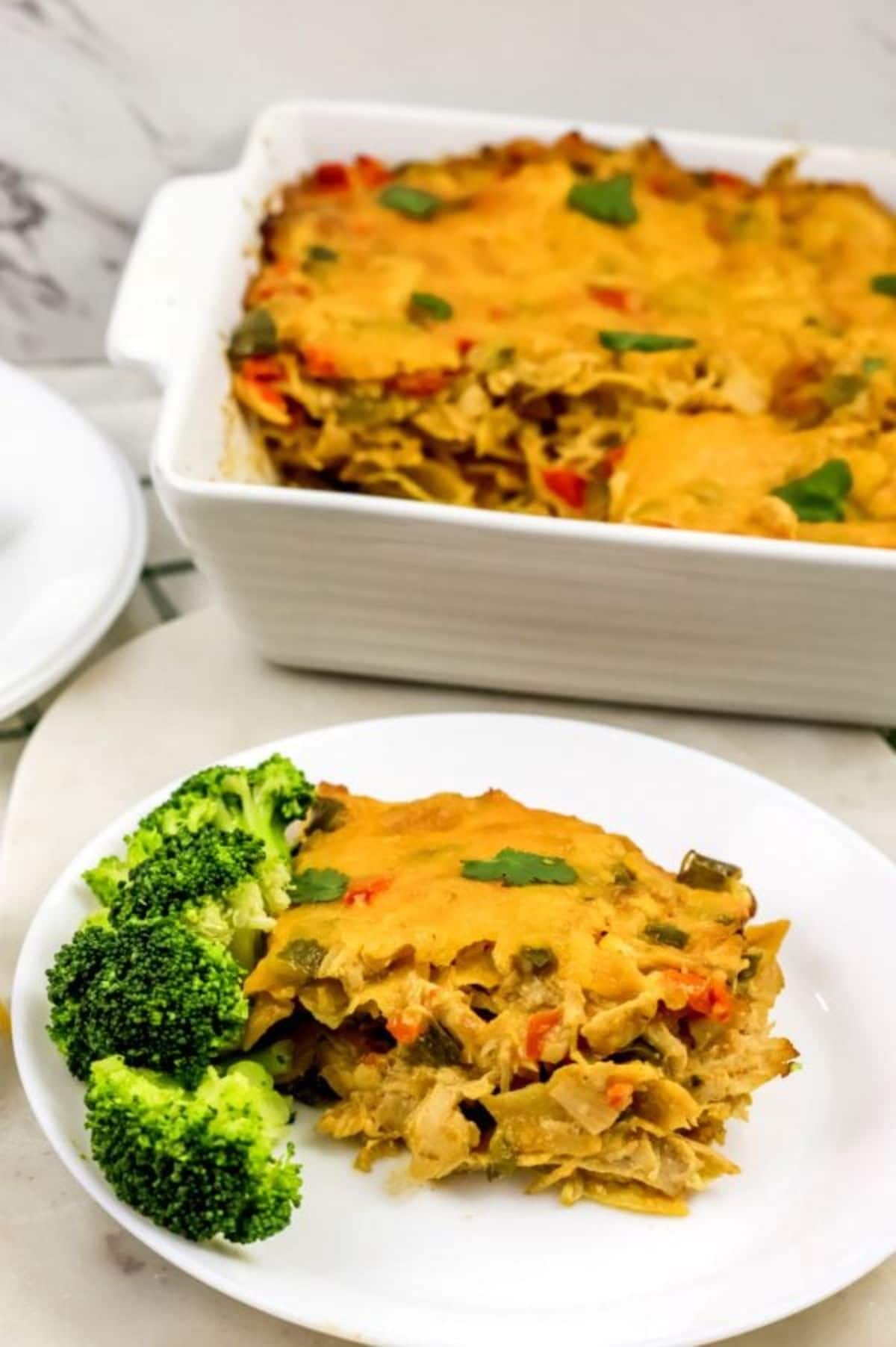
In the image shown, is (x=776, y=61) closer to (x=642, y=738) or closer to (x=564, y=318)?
(x=564, y=318)

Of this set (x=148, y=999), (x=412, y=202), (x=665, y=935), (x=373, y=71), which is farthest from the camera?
(x=373, y=71)

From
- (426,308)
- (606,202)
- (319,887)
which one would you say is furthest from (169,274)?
(319,887)

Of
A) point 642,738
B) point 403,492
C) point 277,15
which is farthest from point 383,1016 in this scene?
point 277,15

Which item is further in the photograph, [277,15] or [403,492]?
[277,15]

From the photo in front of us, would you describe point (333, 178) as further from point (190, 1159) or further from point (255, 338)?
point (190, 1159)

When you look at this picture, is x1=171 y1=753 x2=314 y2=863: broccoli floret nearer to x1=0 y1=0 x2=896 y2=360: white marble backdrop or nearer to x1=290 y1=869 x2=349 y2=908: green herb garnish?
x1=290 y1=869 x2=349 y2=908: green herb garnish
